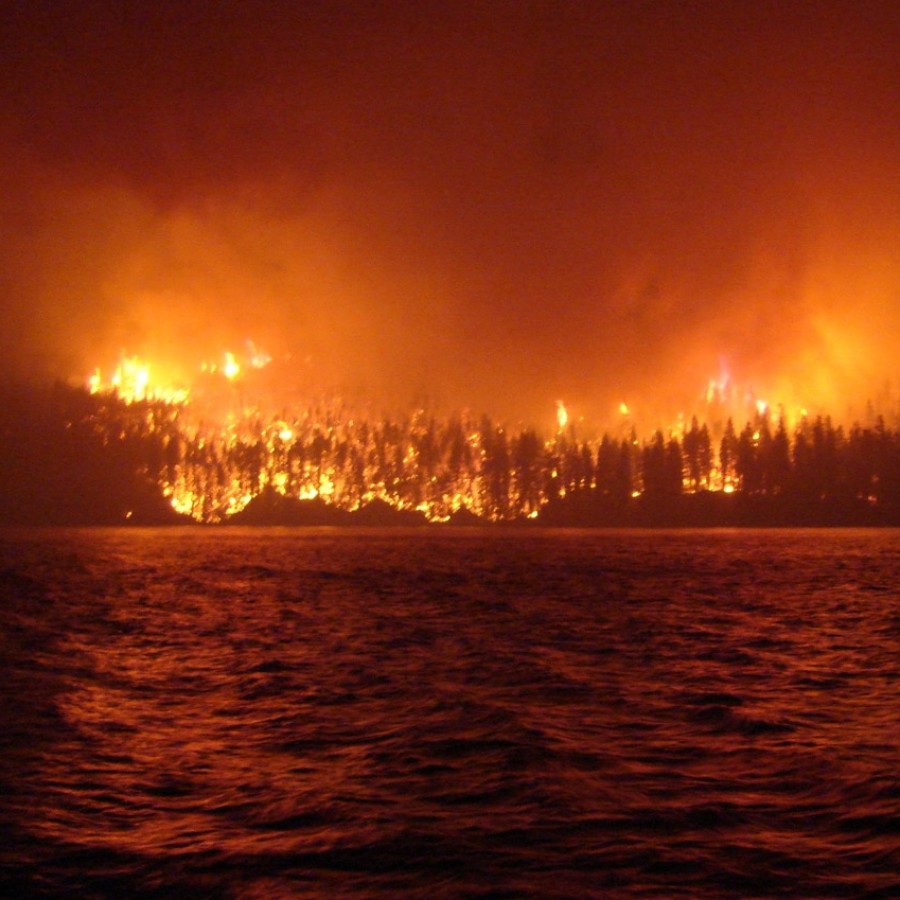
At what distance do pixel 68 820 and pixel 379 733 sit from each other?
911 centimetres

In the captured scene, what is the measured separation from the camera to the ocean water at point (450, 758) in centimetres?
1488

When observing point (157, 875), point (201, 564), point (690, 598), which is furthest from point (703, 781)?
point (201, 564)

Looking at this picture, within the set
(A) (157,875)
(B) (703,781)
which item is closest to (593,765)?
(B) (703,781)

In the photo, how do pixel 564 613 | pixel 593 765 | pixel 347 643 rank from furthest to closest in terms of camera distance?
pixel 564 613 → pixel 347 643 → pixel 593 765

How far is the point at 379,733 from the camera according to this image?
24953mm

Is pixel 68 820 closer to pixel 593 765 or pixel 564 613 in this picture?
pixel 593 765

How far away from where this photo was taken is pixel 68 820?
57.3 ft

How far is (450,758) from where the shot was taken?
22141 mm

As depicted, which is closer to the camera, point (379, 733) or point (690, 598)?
point (379, 733)

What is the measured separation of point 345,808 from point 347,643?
27.0 meters

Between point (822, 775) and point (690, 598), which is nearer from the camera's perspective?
point (822, 775)

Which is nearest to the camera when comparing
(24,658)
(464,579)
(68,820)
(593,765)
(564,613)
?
(68,820)

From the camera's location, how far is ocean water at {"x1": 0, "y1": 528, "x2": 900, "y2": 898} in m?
14.9

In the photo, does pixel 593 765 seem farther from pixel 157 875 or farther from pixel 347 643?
pixel 347 643
